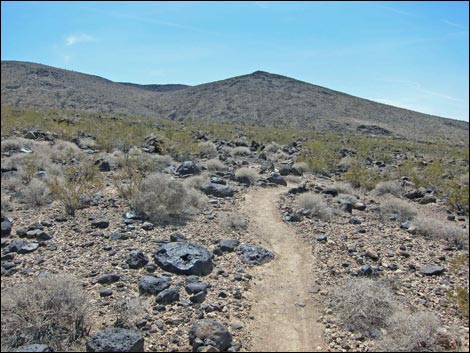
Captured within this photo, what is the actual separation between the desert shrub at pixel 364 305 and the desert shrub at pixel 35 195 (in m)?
7.12

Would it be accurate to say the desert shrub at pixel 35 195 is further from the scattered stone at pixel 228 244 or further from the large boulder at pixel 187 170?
the large boulder at pixel 187 170

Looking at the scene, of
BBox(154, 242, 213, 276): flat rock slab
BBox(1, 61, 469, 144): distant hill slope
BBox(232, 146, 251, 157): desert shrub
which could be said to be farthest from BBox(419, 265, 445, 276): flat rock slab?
BBox(1, 61, 469, 144): distant hill slope

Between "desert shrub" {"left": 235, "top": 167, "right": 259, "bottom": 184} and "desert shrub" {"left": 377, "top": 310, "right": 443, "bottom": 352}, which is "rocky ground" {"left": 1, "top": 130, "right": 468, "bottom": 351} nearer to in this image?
"desert shrub" {"left": 377, "top": 310, "right": 443, "bottom": 352}

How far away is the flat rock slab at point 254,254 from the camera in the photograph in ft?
24.6

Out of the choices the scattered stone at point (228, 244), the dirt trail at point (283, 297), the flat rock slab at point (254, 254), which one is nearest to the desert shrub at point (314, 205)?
the dirt trail at point (283, 297)

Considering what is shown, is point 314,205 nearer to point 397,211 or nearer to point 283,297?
point 397,211

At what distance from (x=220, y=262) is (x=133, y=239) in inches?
Answer: 76.4

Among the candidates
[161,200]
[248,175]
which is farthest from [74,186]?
[248,175]

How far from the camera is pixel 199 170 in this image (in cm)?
1468

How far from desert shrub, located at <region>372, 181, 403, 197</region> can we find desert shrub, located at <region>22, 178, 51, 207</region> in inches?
433

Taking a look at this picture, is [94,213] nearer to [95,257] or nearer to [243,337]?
[95,257]

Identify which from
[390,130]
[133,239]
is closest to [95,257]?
[133,239]

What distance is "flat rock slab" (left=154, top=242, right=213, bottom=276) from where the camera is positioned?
671cm

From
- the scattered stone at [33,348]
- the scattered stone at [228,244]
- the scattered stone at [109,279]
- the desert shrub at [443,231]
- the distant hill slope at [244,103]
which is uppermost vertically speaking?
the distant hill slope at [244,103]
